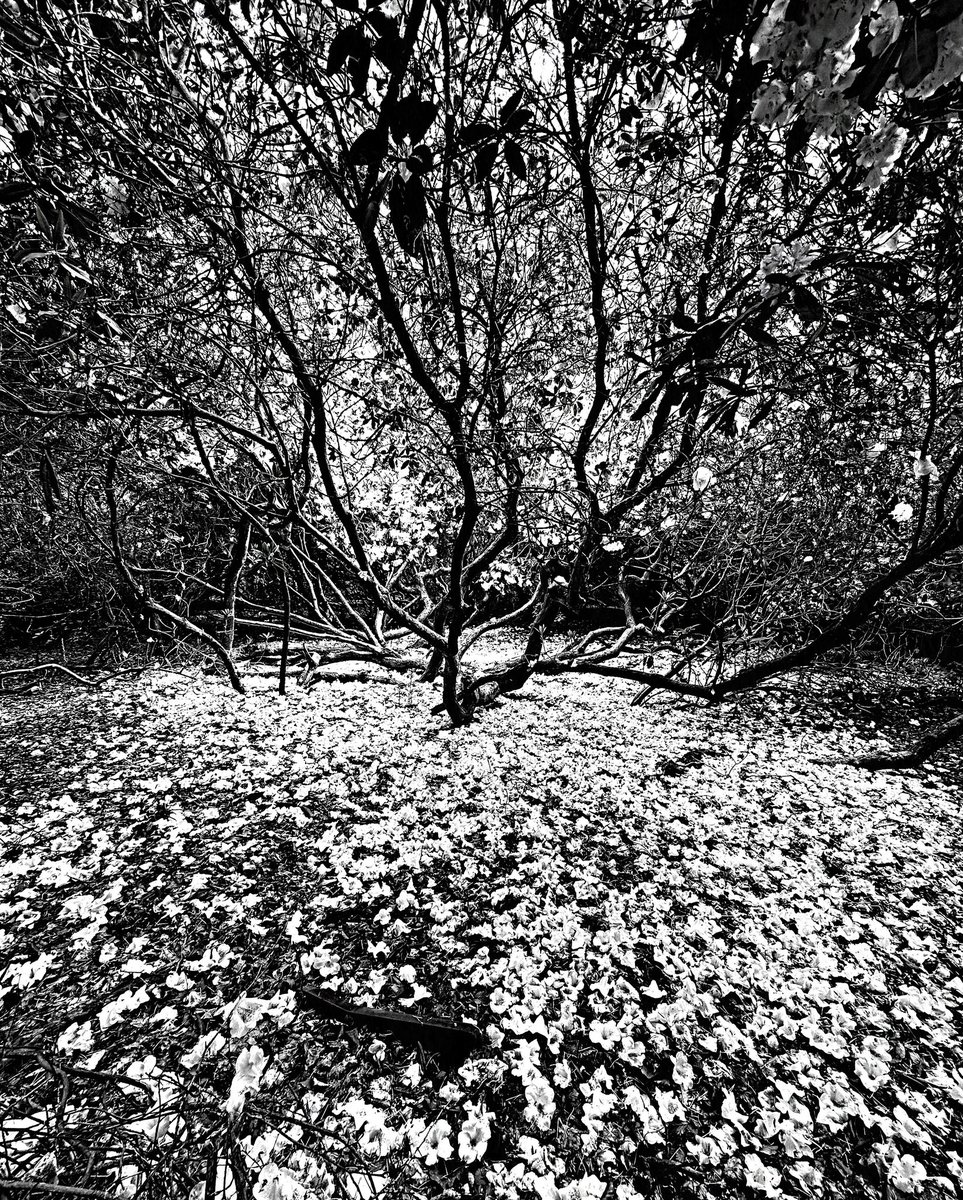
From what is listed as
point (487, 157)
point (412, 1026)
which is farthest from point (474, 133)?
point (412, 1026)

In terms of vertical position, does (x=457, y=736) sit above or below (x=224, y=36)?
below

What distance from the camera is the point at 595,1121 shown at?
1.03 m

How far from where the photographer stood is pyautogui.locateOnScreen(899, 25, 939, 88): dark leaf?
552mm

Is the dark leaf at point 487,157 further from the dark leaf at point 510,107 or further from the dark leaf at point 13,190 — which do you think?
the dark leaf at point 13,190

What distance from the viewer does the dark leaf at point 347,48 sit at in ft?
2.47

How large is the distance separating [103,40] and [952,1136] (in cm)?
344

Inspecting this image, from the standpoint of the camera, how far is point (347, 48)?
0.76 m

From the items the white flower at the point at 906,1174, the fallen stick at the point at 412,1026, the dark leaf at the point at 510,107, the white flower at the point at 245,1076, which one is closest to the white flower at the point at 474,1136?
the fallen stick at the point at 412,1026

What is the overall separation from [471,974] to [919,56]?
77.2 inches

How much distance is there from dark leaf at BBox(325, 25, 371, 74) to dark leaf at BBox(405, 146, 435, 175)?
0.16m

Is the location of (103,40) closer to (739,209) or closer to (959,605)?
(739,209)


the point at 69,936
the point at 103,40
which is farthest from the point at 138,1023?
the point at 103,40

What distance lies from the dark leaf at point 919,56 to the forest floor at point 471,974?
179 centimetres

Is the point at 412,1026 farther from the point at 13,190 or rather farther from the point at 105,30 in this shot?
the point at 105,30
